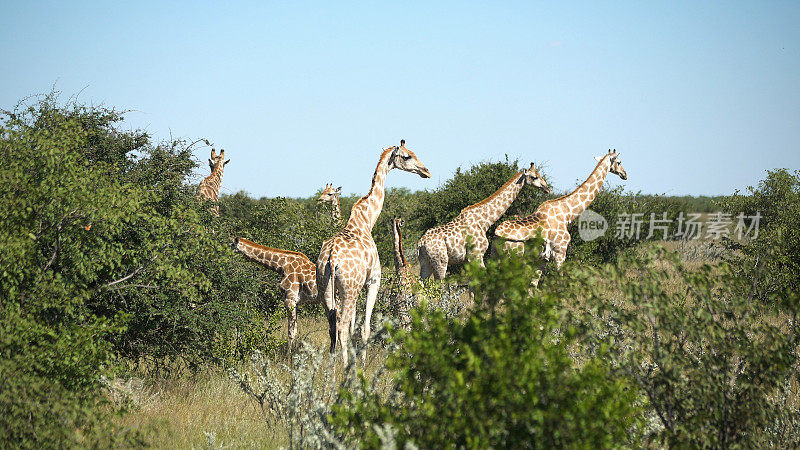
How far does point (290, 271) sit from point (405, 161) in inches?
95.0

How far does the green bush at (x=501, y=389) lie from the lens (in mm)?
3197

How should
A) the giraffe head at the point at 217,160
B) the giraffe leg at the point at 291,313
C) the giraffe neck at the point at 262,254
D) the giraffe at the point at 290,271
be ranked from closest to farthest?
1. the giraffe leg at the point at 291,313
2. the giraffe at the point at 290,271
3. the giraffe neck at the point at 262,254
4. the giraffe head at the point at 217,160

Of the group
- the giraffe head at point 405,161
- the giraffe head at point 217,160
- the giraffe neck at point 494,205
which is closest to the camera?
the giraffe head at point 405,161

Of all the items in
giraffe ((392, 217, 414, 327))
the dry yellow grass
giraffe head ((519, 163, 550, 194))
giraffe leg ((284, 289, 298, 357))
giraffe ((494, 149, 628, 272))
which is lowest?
the dry yellow grass

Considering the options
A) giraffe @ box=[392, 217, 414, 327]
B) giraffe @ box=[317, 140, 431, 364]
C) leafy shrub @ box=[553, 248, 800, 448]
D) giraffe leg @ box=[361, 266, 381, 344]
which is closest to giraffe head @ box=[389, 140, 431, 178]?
giraffe @ box=[392, 217, 414, 327]

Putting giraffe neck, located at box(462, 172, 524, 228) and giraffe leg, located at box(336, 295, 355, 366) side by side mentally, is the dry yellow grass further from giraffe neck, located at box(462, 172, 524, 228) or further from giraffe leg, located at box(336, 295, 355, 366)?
giraffe neck, located at box(462, 172, 524, 228)

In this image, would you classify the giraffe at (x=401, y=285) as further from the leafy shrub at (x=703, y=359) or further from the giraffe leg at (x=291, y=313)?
the leafy shrub at (x=703, y=359)

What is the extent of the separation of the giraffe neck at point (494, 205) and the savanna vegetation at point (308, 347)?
321cm

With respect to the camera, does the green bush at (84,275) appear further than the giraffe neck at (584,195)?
No

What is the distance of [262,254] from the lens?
9852mm

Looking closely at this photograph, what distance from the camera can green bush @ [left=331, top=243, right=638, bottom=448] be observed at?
320 cm

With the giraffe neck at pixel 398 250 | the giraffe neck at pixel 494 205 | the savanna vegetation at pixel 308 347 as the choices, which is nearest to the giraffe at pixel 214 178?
the savanna vegetation at pixel 308 347

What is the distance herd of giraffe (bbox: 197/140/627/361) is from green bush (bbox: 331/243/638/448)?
0.57m

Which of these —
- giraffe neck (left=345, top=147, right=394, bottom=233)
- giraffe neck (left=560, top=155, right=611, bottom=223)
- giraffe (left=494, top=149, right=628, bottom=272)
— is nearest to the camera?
giraffe neck (left=345, top=147, right=394, bottom=233)
